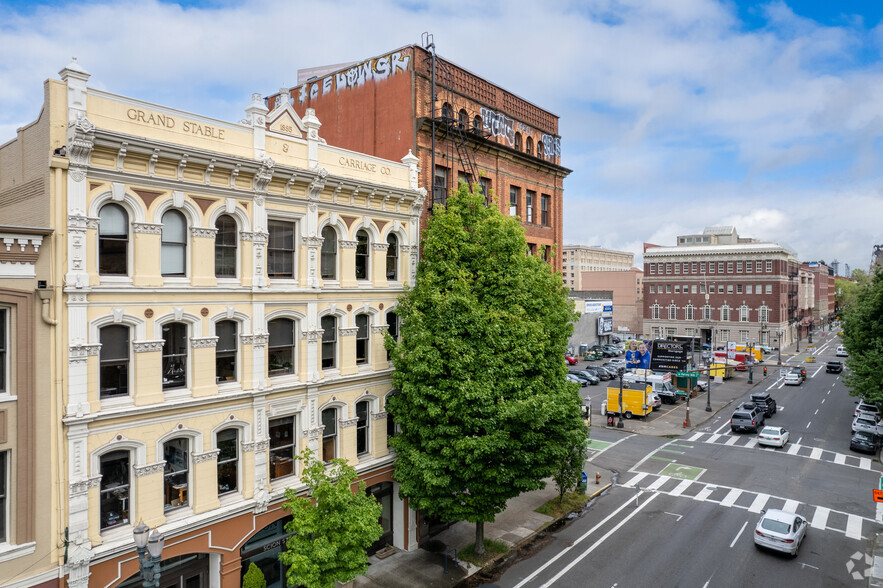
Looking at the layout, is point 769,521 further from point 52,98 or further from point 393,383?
point 52,98

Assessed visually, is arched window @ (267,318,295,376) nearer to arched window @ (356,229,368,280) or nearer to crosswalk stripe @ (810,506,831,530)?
arched window @ (356,229,368,280)

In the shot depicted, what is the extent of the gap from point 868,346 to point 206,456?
142ft

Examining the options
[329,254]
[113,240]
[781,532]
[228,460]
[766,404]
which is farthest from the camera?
[766,404]

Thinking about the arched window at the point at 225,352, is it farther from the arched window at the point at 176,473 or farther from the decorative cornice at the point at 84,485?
the decorative cornice at the point at 84,485

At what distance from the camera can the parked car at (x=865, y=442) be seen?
121ft

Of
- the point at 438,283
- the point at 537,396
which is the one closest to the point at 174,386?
the point at 438,283

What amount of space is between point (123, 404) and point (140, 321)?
7.46ft

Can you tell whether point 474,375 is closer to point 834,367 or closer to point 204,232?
point 204,232

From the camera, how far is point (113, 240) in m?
14.6

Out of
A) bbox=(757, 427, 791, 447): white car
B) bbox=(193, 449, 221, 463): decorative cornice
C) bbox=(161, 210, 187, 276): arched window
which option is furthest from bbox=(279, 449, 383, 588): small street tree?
bbox=(757, 427, 791, 447): white car

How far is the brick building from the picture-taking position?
91625 mm

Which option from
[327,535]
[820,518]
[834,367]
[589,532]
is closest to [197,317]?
[327,535]

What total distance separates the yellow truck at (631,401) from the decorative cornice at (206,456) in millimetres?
37851

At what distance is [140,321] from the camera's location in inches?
587
